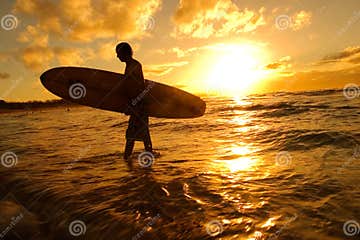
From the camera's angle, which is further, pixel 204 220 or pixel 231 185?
pixel 231 185

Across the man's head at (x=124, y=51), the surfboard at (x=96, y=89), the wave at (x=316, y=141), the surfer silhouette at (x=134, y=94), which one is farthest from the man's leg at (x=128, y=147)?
the wave at (x=316, y=141)

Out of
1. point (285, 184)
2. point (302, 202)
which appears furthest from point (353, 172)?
point (302, 202)

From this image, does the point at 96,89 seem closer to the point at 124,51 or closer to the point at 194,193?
the point at 124,51

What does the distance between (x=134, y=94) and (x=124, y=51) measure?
0.86 metres

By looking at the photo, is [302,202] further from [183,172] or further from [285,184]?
[183,172]

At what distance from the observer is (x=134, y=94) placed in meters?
5.96

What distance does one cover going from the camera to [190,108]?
7730 mm

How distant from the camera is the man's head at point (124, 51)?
222 inches

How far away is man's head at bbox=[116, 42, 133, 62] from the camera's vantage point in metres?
5.64

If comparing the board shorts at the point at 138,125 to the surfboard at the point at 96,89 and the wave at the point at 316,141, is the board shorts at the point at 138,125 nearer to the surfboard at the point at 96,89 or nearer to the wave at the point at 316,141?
the surfboard at the point at 96,89

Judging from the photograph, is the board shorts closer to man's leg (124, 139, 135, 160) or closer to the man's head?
man's leg (124, 139, 135, 160)

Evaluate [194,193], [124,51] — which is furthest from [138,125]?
[194,193]

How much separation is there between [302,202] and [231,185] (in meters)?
1.06

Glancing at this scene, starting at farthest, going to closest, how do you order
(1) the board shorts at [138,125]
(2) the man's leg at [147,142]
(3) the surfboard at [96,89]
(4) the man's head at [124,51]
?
(3) the surfboard at [96,89] → (2) the man's leg at [147,142] → (1) the board shorts at [138,125] → (4) the man's head at [124,51]
